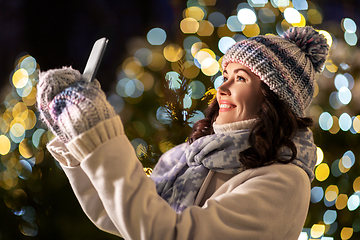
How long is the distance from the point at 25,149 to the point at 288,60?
134cm

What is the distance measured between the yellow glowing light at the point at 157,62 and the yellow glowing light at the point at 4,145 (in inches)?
35.0

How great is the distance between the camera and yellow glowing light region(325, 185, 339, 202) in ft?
5.68

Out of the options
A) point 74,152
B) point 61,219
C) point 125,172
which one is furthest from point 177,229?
point 61,219

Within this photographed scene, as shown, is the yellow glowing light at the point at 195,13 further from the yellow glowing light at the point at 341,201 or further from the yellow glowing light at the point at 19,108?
the yellow glowing light at the point at 341,201

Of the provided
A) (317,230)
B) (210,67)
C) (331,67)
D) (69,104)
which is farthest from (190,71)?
(317,230)

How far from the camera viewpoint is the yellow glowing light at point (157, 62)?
4.24 ft

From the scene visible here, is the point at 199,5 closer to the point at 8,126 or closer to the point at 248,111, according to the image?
the point at 248,111

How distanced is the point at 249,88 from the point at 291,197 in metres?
0.43

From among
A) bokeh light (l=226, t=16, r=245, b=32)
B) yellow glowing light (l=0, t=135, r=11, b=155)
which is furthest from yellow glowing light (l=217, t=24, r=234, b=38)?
yellow glowing light (l=0, t=135, r=11, b=155)

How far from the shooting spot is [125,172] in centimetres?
70

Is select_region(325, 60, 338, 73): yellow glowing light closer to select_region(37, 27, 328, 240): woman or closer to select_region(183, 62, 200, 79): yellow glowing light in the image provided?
select_region(37, 27, 328, 240): woman

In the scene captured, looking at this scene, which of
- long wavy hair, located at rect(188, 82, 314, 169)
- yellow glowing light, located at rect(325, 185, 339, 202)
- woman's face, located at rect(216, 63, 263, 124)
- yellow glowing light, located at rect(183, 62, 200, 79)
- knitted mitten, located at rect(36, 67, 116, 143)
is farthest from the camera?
yellow glowing light, located at rect(325, 185, 339, 202)

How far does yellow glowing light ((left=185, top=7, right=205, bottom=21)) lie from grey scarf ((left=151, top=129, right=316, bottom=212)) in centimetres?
77

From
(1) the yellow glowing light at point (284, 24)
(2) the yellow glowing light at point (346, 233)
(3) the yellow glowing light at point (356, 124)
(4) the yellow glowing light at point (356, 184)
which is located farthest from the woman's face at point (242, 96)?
(2) the yellow glowing light at point (346, 233)
